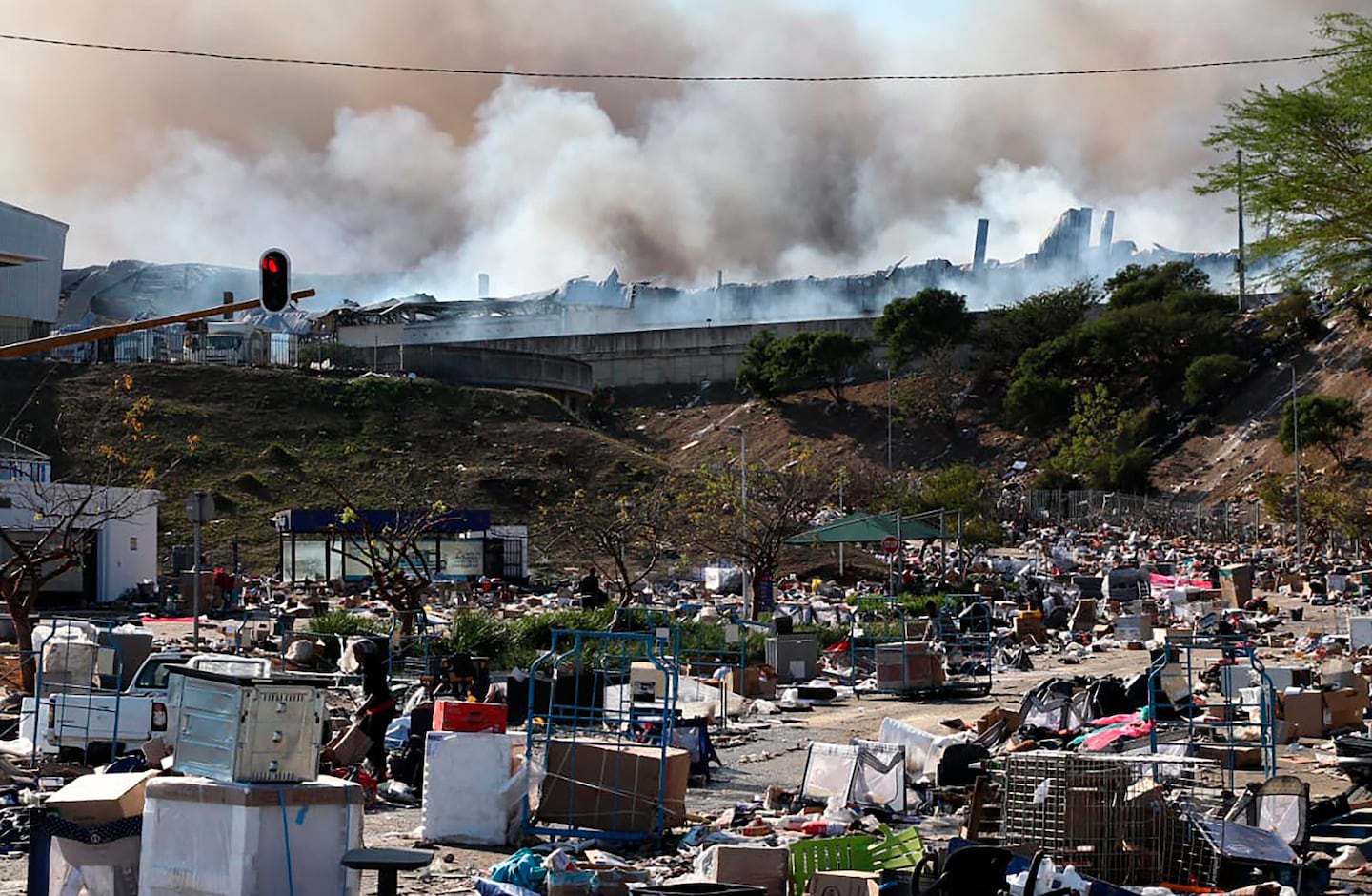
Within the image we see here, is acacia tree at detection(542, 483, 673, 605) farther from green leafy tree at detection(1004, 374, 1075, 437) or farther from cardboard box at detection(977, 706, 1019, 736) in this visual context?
green leafy tree at detection(1004, 374, 1075, 437)

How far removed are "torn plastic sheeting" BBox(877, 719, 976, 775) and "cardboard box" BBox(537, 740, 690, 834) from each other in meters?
2.57

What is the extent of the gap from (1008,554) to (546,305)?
63.1 meters

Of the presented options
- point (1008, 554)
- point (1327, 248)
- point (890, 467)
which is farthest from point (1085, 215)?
point (1327, 248)

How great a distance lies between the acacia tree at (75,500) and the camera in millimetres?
20766

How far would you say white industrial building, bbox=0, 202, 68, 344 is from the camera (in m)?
59.0

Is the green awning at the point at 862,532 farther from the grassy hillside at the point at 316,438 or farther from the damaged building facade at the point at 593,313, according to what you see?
the damaged building facade at the point at 593,313

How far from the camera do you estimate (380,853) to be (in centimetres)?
748

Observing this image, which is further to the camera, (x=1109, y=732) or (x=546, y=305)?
(x=546, y=305)

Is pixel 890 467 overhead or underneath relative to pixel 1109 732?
overhead

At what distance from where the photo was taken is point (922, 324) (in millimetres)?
82062

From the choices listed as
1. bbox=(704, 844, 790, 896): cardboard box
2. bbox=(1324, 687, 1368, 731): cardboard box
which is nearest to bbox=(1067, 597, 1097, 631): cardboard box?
bbox=(1324, 687, 1368, 731): cardboard box

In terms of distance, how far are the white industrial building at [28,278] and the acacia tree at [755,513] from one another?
1085 inches

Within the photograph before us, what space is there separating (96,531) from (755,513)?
13308mm

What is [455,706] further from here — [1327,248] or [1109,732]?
[1327,248]
